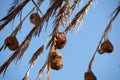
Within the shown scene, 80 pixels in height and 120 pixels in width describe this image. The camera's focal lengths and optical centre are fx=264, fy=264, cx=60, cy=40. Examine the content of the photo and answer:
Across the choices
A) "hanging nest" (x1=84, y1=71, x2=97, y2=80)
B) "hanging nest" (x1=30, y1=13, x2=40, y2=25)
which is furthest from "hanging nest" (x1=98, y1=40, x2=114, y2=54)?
"hanging nest" (x1=30, y1=13, x2=40, y2=25)

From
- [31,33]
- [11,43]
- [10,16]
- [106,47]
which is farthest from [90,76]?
[10,16]

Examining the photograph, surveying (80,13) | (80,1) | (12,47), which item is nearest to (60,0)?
(80,13)

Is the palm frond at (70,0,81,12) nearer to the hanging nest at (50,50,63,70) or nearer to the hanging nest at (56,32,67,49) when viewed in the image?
the hanging nest at (56,32,67,49)

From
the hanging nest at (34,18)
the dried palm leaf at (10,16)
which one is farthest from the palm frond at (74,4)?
the dried palm leaf at (10,16)

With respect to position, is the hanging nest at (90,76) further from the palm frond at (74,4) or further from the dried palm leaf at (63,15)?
the palm frond at (74,4)

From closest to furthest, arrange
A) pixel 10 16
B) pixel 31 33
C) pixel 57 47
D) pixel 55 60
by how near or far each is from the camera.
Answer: pixel 55 60
pixel 57 47
pixel 31 33
pixel 10 16

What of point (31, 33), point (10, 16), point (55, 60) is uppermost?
point (10, 16)

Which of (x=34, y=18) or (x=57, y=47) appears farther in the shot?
(x=34, y=18)

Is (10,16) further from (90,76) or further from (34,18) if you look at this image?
(90,76)

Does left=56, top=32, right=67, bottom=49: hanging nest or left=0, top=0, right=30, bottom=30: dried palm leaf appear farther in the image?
left=0, top=0, right=30, bottom=30: dried palm leaf

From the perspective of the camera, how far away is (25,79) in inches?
56.9

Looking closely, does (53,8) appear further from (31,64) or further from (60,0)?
(31,64)

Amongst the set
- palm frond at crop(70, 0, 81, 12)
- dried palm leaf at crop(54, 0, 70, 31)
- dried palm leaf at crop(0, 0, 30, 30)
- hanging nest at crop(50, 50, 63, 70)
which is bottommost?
hanging nest at crop(50, 50, 63, 70)

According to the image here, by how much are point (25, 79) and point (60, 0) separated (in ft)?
2.06
